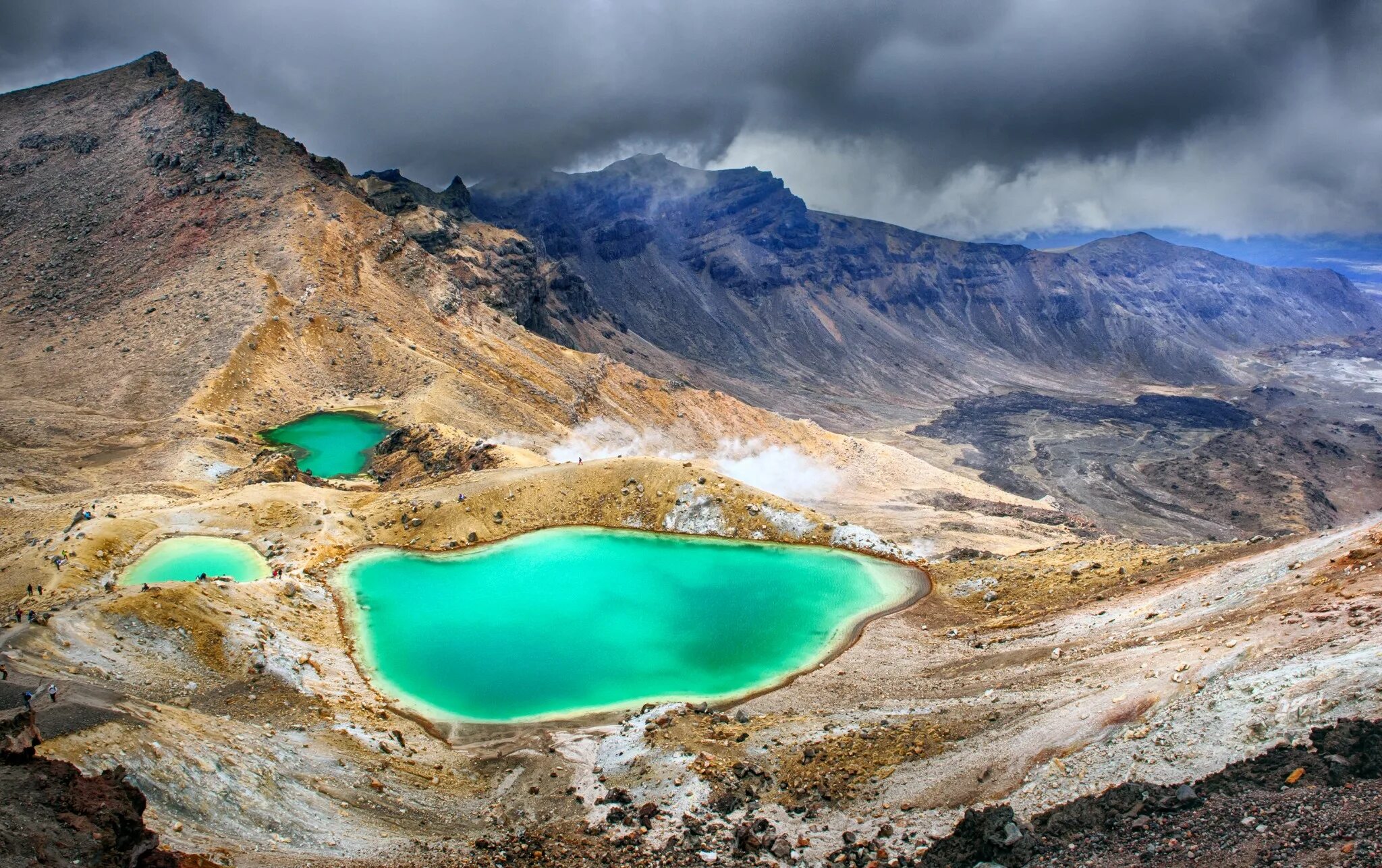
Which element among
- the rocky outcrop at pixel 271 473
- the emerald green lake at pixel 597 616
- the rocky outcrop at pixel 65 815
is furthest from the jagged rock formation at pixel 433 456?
the rocky outcrop at pixel 65 815

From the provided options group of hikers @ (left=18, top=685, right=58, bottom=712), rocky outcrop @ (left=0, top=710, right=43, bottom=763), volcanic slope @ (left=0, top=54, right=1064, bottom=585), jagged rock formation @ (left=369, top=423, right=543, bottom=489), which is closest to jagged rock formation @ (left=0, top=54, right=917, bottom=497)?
volcanic slope @ (left=0, top=54, right=1064, bottom=585)

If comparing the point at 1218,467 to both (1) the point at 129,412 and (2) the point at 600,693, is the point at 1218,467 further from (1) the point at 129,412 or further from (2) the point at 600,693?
(1) the point at 129,412

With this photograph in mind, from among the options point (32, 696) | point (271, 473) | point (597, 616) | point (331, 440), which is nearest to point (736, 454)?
point (331, 440)

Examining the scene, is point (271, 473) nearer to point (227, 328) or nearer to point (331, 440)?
point (331, 440)

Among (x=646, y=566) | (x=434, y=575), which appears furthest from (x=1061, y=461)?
(x=434, y=575)

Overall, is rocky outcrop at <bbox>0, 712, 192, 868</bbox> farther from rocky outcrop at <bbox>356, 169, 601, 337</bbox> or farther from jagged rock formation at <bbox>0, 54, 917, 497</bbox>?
rocky outcrop at <bbox>356, 169, 601, 337</bbox>

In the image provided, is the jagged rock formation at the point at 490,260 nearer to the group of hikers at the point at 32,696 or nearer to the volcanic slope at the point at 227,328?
the volcanic slope at the point at 227,328
